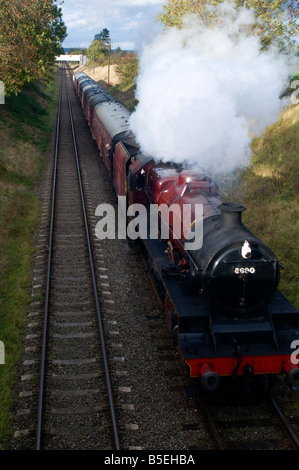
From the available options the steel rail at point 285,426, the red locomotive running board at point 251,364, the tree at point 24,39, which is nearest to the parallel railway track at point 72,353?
the red locomotive running board at point 251,364

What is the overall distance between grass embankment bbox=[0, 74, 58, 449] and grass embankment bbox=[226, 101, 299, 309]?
6.30 meters

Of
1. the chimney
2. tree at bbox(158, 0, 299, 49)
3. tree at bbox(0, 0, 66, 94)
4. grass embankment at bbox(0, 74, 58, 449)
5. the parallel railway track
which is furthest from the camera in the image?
tree at bbox(0, 0, 66, 94)

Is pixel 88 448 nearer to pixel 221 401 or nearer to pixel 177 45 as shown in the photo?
pixel 221 401

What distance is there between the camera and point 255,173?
16.3 meters

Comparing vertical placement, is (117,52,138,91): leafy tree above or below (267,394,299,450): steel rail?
above

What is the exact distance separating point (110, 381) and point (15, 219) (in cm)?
870

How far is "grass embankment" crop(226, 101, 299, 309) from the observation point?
36.1 ft

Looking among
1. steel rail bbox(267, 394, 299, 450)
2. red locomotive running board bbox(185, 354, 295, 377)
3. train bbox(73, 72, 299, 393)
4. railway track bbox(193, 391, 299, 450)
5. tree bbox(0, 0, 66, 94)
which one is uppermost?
tree bbox(0, 0, 66, 94)

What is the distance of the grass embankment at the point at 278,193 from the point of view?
1101 centimetres

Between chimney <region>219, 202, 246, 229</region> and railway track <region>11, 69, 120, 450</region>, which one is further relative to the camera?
chimney <region>219, 202, 246, 229</region>

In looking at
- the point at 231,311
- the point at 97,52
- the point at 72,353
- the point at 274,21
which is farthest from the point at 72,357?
the point at 97,52

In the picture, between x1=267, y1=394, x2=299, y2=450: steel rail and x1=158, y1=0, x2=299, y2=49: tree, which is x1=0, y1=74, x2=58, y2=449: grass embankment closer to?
x1=267, y1=394, x2=299, y2=450: steel rail

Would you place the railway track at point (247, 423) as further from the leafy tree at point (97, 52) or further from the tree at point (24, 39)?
the leafy tree at point (97, 52)

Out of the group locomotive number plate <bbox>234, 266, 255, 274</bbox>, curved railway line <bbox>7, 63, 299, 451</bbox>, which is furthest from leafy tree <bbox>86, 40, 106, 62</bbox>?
locomotive number plate <bbox>234, 266, 255, 274</bbox>
